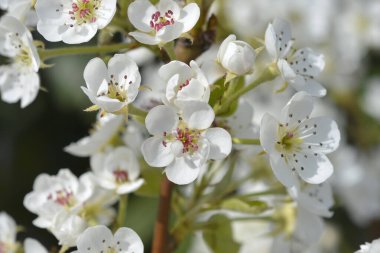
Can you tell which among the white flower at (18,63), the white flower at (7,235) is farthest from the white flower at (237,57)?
the white flower at (7,235)

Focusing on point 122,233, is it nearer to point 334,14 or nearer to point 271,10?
point 271,10

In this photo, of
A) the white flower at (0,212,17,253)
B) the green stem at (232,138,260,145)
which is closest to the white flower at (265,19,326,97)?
the green stem at (232,138,260,145)

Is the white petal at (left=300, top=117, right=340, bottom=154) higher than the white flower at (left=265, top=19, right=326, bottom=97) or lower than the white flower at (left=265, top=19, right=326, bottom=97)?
lower

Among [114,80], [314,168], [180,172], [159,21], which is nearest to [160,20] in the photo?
[159,21]

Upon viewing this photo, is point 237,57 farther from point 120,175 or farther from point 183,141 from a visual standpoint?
point 120,175

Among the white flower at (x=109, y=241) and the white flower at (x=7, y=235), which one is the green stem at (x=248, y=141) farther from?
the white flower at (x=7, y=235)

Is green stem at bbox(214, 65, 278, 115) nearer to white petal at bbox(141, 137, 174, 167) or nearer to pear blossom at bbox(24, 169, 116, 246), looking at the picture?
white petal at bbox(141, 137, 174, 167)
